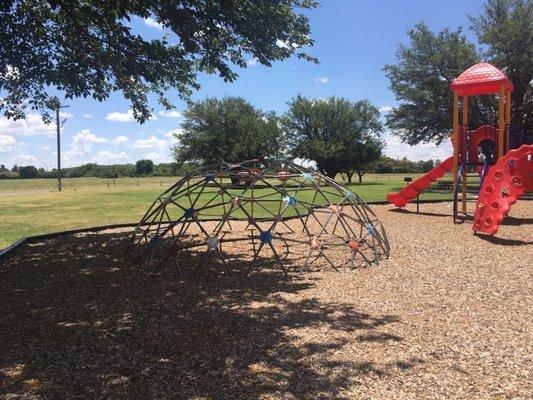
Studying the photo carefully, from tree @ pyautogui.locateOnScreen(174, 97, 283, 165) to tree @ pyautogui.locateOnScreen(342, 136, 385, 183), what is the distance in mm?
8800

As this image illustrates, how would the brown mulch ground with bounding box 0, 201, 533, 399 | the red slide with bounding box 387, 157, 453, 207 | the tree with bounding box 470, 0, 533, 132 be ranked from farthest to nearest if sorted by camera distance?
the tree with bounding box 470, 0, 533, 132 < the red slide with bounding box 387, 157, 453, 207 < the brown mulch ground with bounding box 0, 201, 533, 399

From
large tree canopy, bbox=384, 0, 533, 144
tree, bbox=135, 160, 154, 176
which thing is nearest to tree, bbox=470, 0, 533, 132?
large tree canopy, bbox=384, 0, 533, 144

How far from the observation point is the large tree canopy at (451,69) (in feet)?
80.3

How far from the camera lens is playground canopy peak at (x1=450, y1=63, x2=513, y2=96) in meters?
13.5

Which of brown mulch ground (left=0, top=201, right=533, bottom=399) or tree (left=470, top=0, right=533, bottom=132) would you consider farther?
tree (left=470, top=0, right=533, bottom=132)

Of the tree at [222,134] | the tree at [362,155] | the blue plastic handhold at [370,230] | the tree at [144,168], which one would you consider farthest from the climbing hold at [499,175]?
the tree at [144,168]

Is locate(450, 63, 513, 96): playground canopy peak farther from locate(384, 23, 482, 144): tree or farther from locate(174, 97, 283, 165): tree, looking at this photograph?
locate(174, 97, 283, 165): tree

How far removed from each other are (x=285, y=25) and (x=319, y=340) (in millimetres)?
5629

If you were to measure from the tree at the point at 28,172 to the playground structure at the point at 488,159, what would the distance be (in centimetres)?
8635

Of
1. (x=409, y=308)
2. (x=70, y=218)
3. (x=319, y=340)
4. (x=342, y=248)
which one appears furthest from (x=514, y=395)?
(x=70, y=218)

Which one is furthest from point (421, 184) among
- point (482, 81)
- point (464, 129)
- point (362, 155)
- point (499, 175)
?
point (362, 155)

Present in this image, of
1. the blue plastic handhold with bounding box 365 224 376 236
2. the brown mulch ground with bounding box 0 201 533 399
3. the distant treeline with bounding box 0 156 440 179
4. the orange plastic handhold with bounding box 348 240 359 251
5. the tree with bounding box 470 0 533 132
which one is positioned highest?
the tree with bounding box 470 0 533 132

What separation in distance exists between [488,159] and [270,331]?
40.5 feet

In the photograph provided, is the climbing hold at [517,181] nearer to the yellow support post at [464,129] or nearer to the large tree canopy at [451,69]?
the yellow support post at [464,129]
